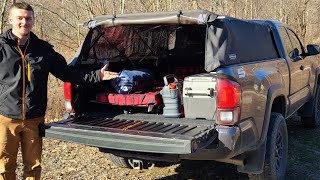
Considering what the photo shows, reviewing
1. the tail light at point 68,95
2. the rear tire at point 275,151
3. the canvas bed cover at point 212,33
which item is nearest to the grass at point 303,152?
the rear tire at point 275,151

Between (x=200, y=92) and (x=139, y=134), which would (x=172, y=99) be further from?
(x=139, y=134)

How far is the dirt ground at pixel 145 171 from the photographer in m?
5.09

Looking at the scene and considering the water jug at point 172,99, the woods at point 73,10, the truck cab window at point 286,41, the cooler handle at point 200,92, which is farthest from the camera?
the woods at point 73,10

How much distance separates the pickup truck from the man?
26cm

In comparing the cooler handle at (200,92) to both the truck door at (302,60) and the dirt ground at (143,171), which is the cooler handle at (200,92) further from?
the truck door at (302,60)

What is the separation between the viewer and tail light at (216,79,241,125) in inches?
140

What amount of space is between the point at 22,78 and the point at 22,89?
0.10m

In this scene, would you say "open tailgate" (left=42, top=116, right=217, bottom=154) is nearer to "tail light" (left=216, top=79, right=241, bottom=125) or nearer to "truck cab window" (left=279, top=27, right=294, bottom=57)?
"tail light" (left=216, top=79, right=241, bottom=125)

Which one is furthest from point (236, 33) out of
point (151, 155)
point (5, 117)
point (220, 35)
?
point (5, 117)

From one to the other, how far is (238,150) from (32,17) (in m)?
2.21

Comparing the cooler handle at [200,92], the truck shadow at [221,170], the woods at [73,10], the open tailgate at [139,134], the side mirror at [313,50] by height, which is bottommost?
the truck shadow at [221,170]

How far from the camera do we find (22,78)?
3.54 meters

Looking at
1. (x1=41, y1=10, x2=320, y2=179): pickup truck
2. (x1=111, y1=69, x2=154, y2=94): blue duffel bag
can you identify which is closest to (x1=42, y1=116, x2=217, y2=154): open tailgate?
(x1=41, y1=10, x2=320, y2=179): pickup truck

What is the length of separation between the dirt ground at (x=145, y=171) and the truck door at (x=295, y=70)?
72cm
